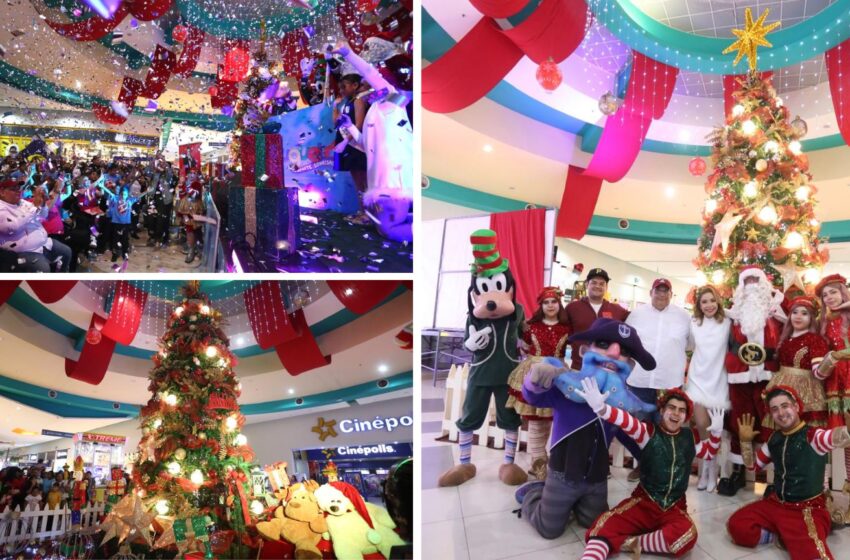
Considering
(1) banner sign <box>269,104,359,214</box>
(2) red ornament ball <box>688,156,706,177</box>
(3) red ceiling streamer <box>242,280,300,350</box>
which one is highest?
(2) red ornament ball <box>688,156,706,177</box>

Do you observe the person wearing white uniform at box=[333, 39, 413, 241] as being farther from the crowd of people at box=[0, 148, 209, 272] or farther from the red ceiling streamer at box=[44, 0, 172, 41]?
the red ceiling streamer at box=[44, 0, 172, 41]

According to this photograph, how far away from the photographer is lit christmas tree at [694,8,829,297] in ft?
13.5

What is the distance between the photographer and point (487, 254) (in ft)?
11.1

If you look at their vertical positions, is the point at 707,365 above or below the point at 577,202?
below

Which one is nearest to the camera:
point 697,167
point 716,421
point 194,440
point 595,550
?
point 595,550

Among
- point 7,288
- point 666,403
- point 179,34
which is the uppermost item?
point 179,34

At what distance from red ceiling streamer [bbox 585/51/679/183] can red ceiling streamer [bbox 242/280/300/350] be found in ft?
13.9

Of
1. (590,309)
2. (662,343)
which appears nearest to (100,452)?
(590,309)

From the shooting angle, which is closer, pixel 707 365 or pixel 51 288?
pixel 51 288

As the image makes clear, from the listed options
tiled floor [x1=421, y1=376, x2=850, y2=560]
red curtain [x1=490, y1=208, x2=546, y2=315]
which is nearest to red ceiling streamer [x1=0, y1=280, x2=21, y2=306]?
tiled floor [x1=421, y1=376, x2=850, y2=560]

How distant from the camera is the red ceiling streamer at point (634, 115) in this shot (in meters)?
5.54

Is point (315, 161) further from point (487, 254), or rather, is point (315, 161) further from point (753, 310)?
point (753, 310)

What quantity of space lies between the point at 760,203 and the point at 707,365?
1.45 metres

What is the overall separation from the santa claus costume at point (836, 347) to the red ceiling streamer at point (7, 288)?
369 cm
